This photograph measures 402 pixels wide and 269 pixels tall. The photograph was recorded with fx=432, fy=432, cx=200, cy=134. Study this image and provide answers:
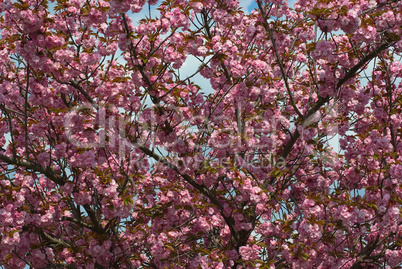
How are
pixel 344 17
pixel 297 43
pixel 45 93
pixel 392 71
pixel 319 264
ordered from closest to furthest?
pixel 344 17 < pixel 45 93 < pixel 319 264 < pixel 392 71 < pixel 297 43

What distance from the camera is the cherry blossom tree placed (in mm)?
5711

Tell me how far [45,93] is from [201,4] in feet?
8.33

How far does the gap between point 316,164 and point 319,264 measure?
2025mm

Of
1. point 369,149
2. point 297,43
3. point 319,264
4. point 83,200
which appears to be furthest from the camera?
point 297,43

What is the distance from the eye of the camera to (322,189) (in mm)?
8211

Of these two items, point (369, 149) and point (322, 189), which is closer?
point (369, 149)

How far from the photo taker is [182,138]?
684 centimetres

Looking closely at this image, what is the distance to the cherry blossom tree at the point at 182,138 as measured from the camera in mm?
5711

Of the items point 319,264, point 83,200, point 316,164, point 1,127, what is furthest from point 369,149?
point 1,127

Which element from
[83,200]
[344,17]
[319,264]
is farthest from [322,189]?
[83,200]

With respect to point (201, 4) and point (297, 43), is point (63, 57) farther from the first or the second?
point (297, 43)

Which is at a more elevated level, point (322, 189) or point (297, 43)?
point (297, 43)

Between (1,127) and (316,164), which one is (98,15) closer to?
(1,127)

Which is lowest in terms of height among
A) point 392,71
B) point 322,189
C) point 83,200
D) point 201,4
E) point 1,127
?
point 83,200
